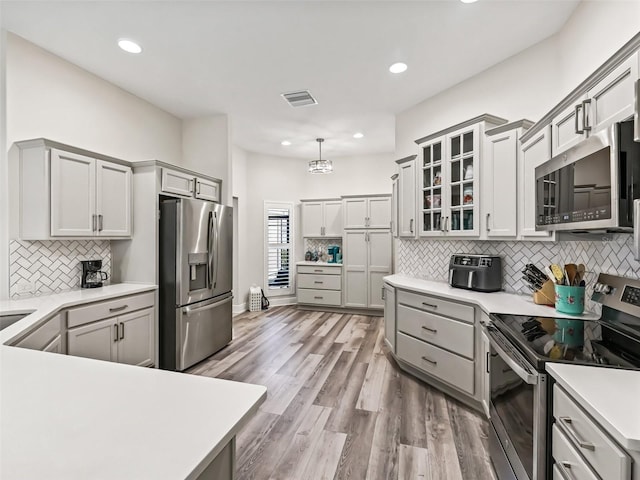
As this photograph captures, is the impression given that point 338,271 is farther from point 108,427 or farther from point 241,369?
point 108,427

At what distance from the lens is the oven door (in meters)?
1.27

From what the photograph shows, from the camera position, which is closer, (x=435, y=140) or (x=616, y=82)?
(x=616, y=82)

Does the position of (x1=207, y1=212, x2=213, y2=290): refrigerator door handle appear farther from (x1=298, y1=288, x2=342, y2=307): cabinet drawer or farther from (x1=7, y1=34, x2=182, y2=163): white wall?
(x1=298, y1=288, x2=342, y2=307): cabinet drawer

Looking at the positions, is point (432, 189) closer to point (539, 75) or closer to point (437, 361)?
point (539, 75)

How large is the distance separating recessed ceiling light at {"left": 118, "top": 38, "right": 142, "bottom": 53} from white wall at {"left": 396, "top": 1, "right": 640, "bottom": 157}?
3013 mm

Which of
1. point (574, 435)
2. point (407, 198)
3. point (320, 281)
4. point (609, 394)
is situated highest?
point (407, 198)

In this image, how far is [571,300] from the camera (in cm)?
197

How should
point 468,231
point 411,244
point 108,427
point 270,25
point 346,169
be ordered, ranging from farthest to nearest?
point 346,169, point 411,244, point 468,231, point 270,25, point 108,427

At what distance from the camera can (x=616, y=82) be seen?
142cm

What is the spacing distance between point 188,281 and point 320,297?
3.15 metres

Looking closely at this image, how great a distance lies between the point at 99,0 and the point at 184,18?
54cm

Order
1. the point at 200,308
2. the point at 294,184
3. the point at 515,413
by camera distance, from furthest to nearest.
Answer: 1. the point at 294,184
2. the point at 200,308
3. the point at 515,413

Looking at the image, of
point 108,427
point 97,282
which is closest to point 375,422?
point 108,427

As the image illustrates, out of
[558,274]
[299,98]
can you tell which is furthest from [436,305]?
[299,98]
